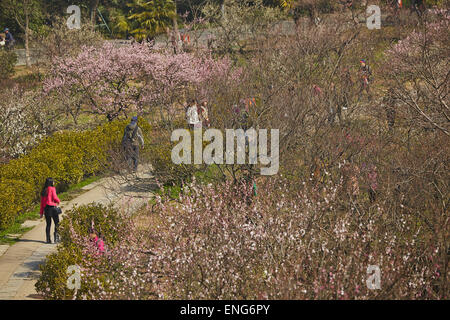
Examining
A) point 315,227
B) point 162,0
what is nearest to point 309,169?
point 315,227

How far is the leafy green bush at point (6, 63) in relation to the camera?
3109 cm

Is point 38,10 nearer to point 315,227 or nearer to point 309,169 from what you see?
point 309,169

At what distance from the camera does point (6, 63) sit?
Result: 3166 centimetres

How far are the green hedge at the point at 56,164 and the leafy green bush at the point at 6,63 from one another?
14788 mm

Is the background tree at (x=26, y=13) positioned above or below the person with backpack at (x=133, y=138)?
above

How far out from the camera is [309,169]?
12.1m

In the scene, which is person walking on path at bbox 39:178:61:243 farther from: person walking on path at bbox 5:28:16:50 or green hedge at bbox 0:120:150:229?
person walking on path at bbox 5:28:16:50

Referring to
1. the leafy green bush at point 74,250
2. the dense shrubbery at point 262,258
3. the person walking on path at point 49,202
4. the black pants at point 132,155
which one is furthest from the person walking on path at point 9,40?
the dense shrubbery at point 262,258

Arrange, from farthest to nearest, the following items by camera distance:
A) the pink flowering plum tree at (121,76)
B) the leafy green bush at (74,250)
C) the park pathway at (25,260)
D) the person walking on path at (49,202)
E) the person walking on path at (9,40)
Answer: the person walking on path at (9,40) < the pink flowering plum tree at (121,76) < the person walking on path at (49,202) < the park pathway at (25,260) < the leafy green bush at (74,250)

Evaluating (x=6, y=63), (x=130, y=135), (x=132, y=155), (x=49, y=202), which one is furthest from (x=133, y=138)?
(x=6, y=63)

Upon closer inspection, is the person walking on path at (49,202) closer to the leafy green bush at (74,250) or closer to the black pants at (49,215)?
the black pants at (49,215)

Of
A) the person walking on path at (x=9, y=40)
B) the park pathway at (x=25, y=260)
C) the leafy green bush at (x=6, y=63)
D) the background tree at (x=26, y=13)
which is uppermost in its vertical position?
the background tree at (x=26, y=13)
